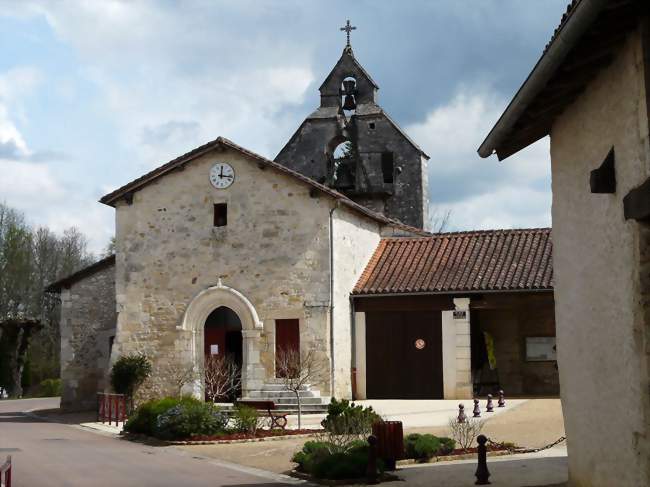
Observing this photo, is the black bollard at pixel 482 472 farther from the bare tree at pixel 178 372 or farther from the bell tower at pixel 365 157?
the bell tower at pixel 365 157

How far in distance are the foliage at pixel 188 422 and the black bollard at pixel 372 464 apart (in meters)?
7.02

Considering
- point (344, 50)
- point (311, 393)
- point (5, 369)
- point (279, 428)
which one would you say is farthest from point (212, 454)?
point (5, 369)

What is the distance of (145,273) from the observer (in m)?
25.4

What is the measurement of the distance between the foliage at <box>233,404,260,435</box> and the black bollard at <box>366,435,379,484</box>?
267 inches

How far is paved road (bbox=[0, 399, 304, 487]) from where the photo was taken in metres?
12.4

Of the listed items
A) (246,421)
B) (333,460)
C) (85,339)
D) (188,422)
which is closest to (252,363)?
(246,421)

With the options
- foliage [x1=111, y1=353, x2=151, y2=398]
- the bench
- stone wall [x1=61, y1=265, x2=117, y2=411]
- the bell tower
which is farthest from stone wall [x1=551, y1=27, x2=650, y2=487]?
the bell tower

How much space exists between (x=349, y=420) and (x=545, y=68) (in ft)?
30.5

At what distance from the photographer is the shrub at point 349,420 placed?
1520cm

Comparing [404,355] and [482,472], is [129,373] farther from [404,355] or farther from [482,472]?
[482,472]

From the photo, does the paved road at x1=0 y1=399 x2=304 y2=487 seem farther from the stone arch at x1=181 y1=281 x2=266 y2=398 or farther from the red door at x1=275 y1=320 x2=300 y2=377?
the red door at x1=275 y1=320 x2=300 y2=377

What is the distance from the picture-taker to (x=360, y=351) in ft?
83.4

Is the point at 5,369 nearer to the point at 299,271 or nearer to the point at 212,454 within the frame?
the point at 299,271

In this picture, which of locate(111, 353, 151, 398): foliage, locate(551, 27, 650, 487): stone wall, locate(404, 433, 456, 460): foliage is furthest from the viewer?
locate(111, 353, 151, 398): foliage
